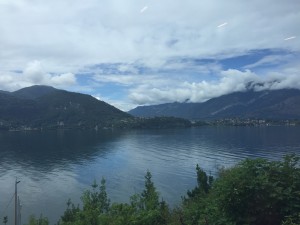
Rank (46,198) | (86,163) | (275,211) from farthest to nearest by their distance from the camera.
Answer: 1. (86,163)
2. (46,198)
3. (275,211)

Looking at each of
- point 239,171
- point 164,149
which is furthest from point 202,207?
point 164,149

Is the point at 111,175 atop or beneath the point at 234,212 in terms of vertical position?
beneath

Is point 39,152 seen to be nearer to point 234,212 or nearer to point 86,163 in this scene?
point 86,163

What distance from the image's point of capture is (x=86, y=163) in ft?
451

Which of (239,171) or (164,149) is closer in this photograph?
(239,171)

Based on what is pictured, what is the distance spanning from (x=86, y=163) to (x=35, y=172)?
70.4ft

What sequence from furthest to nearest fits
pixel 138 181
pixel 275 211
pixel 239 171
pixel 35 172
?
pixel 35 172, pixel 138 181, pixel 239 171, pixel 275 211

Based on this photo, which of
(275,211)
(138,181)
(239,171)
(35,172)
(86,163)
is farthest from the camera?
(86,163)

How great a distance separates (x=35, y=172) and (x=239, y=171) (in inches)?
4365

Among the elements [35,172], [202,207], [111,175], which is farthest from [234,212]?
[35,172]

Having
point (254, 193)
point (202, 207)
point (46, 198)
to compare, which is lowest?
point (46, 198)

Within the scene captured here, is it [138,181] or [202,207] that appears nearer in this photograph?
[202,207]

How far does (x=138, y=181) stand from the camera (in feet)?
337

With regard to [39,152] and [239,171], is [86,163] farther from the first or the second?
[239,171]
